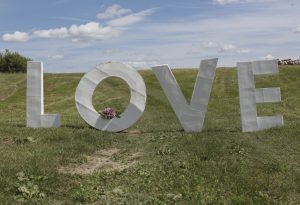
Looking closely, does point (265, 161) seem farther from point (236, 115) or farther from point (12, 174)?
point (236, 115)

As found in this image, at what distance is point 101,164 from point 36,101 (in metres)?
6.01

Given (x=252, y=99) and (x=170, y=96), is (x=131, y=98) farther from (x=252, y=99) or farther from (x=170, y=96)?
(x=252, y=99)

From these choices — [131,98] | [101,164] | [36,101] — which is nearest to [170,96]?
[131,98]

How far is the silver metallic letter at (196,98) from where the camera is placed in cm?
1498

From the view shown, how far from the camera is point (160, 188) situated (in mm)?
8805

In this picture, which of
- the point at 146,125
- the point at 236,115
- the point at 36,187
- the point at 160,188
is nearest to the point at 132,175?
the point at 160,188

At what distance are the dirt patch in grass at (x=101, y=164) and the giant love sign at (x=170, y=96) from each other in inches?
139

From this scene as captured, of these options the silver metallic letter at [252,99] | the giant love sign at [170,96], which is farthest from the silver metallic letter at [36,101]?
the silver metallic letter at [252,99]

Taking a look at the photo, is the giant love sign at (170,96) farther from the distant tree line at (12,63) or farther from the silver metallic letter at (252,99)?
the distant tree line at (12,63)

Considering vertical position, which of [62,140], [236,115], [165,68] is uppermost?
[165,68]

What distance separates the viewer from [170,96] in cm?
1538

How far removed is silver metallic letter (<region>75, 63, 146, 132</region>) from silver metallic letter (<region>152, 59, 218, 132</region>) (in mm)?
890

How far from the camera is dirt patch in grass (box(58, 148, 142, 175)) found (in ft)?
33.3

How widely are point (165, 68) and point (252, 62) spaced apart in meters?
2.59
